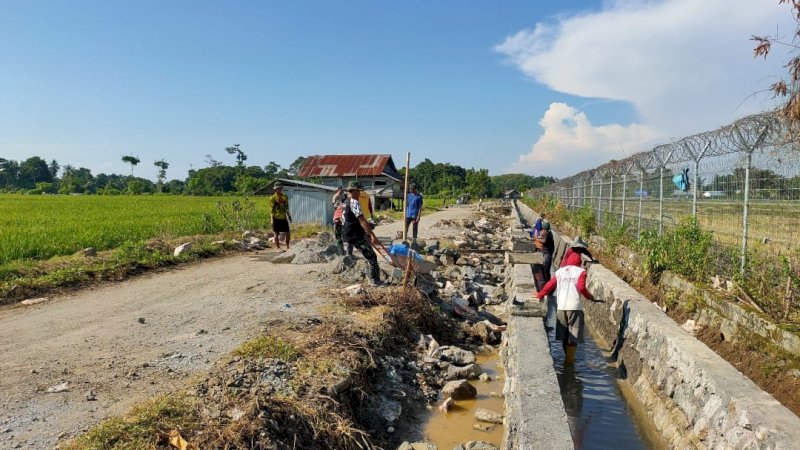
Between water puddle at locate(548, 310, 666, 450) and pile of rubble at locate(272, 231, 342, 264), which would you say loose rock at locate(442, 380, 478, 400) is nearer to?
water puddle at locate(548, 310, 666, 450)

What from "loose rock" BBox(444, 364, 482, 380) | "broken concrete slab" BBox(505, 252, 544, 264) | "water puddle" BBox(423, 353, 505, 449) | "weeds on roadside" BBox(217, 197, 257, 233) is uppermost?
"weeds on roadside" BBox(217, 197, 257, 233)

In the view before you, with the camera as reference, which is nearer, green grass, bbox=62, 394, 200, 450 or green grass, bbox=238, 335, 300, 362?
green grass, bbox=62, 394, 200, 450

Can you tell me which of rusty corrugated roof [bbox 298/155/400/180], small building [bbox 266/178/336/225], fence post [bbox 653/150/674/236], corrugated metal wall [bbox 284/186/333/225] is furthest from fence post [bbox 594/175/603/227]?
rusty corrugated roof [bbox 298/155/400/180]

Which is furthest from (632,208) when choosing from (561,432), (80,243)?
(80,243)

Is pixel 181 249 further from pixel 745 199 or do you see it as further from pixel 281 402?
pixel 745 199

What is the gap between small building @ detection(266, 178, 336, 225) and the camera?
19.7 metres

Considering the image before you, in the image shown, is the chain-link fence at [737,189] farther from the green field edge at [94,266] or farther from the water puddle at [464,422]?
the green field edge at [94,266]

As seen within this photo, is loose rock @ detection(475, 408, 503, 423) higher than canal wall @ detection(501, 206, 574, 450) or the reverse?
the reverse

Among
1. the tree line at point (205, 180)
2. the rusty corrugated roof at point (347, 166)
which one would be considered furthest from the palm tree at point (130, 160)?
the rusty corrugated roof at point (347, 166)

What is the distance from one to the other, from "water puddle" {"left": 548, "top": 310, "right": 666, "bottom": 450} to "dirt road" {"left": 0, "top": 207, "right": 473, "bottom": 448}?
11.1 ft

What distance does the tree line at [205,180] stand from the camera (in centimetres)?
7169

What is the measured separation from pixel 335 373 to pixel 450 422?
1.29 metres

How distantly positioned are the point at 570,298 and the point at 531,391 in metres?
2.34

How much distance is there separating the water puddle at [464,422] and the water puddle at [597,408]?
78cm
